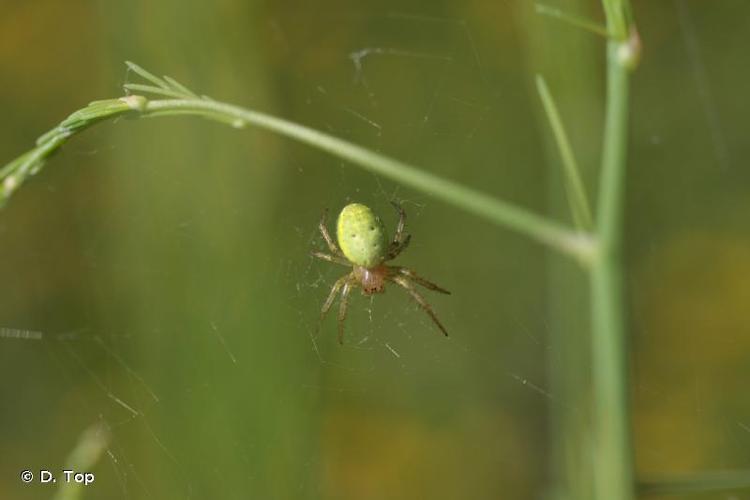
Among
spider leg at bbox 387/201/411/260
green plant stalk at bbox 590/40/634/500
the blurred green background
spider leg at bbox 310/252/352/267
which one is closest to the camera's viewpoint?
green plant stalk at bbox 590/40/634/500

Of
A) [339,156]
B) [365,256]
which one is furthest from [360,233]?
[339,156]

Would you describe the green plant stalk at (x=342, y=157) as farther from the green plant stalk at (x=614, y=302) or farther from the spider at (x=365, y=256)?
the spider at (x=365, y=256)

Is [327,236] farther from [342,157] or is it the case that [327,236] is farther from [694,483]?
[694,483]

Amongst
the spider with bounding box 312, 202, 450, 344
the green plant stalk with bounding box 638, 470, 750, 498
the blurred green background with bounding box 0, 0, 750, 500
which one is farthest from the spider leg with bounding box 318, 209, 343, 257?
the green plant stalk with bounding box 638, 470, 750, 498

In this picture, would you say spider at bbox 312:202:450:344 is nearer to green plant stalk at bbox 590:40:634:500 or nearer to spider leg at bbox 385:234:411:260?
spider leg at bbox 385:234:411:260

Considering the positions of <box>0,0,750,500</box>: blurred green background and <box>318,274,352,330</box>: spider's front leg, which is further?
<box>0,0,750,500</box>: blurred green background

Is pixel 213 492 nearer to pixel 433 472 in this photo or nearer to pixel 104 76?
pixel 433 472

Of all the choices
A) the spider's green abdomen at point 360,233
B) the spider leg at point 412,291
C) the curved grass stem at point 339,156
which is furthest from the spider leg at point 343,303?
the curved grass stem at point 339,156
